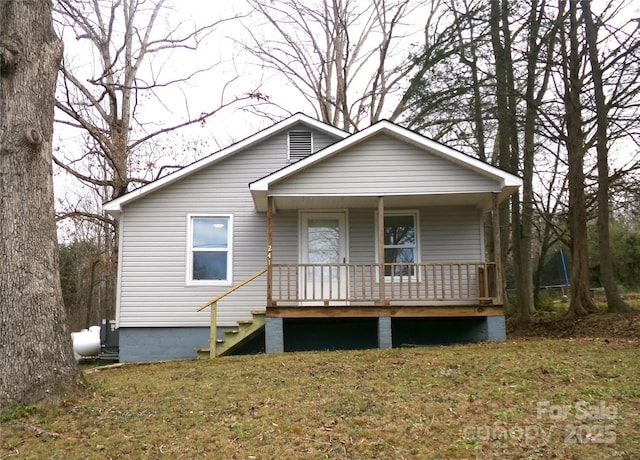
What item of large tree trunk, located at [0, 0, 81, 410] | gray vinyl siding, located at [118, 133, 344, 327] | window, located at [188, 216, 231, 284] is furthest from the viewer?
window, located at [188, 216, 231, 284]

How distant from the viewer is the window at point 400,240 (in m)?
11.5

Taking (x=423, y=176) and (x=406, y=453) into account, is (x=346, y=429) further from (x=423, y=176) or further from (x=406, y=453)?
(x=423, y=176)

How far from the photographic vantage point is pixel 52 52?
679 centimetres

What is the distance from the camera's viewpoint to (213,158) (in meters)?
11.7

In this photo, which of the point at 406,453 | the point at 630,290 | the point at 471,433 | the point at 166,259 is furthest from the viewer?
A: the point at 630,290

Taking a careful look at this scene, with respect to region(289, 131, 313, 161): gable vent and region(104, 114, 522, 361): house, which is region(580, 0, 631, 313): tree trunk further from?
region(289, 131, 313, 161): gable vent

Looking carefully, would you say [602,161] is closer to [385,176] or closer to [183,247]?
[385,176]

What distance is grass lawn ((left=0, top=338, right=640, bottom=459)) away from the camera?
4652 millimetres

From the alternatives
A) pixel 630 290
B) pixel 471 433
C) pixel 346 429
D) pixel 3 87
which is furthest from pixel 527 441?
pixel 630 290

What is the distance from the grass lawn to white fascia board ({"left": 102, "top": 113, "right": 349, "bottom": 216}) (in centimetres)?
485

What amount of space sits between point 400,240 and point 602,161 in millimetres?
4976

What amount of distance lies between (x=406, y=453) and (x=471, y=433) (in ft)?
2.38

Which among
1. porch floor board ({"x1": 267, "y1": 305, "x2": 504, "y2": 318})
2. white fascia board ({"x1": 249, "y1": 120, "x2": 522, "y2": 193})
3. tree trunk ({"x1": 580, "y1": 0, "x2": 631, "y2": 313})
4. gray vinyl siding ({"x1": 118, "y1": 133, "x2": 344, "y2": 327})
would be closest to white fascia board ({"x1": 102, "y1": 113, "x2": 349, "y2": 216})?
gray vinyl siding ({"x1": 118, "y1": 133, "x2": 344, "y2": 327})

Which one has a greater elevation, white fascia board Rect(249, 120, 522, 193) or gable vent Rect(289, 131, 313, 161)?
gable vent Rect(289, 131, 313, 161)
